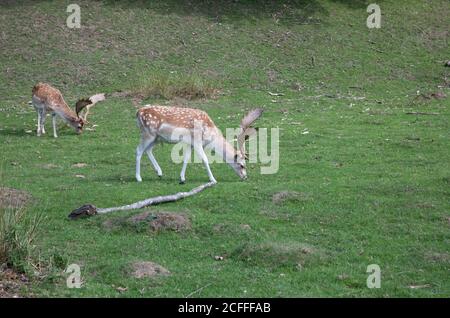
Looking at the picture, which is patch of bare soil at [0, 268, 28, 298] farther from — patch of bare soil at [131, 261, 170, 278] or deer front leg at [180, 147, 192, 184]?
deer front leg at [180, 147, 192, 184]

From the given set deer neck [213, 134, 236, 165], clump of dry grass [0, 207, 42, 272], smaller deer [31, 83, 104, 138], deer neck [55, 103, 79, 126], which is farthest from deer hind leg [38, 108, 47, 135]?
clump of dry grass [0, 207, 42, 272]

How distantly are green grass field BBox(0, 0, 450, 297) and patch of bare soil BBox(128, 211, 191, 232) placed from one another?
143 mm

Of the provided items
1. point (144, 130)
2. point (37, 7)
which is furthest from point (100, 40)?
point (144, 130)

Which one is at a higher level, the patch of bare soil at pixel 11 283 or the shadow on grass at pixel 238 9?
the shadow on grass at pixel 238 9

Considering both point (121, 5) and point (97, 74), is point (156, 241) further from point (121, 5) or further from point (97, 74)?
point (121, 5)

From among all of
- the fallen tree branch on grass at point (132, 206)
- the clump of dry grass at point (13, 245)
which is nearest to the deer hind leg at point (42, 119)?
the fallen tree branch on grass at point (132, 206)

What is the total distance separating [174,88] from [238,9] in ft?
26.8

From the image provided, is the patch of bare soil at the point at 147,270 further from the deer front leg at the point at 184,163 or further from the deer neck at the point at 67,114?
the deer neck at the point at 67,114

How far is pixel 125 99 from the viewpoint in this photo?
21.9 meters

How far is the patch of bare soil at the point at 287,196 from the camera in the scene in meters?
12.0

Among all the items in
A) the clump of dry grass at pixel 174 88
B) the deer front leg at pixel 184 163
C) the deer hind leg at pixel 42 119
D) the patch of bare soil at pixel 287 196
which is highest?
the clump of dry grass at pixel 174 88

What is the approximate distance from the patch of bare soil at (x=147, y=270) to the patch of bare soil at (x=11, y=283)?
1284 millimetres

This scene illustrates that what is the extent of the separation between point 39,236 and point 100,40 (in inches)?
657

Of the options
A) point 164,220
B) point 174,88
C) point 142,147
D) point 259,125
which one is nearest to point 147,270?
point 164,220
